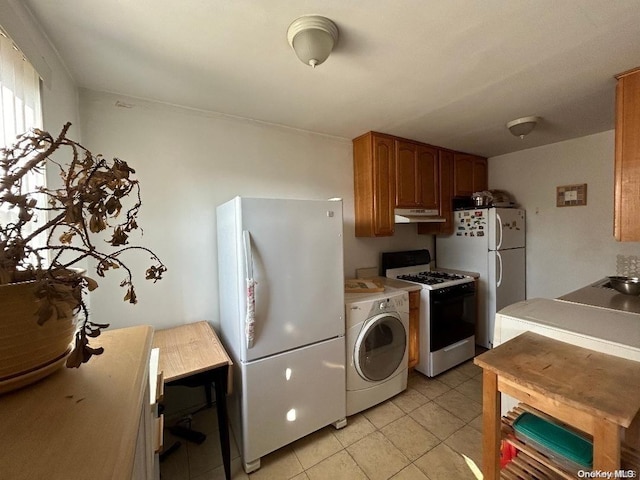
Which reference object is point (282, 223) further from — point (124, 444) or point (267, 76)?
point (124, 444)

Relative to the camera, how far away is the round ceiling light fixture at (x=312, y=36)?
1.18 m

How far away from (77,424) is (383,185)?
2.64 m

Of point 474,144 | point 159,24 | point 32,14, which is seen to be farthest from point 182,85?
point 474,144

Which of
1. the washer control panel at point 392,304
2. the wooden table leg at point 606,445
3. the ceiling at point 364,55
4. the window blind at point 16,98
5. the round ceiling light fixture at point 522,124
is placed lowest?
the wooden table leg at point 606,445

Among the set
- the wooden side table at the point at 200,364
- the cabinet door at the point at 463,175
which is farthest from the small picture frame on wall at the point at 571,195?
the wooden side table at the point at 200,364

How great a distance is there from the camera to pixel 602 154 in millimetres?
2701

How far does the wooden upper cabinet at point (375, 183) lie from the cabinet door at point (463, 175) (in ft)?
3.47

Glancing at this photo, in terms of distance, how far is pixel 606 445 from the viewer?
36.5 inches

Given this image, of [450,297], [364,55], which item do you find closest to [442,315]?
[450,297]

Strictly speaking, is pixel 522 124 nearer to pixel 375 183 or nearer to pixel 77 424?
pixel 375 183

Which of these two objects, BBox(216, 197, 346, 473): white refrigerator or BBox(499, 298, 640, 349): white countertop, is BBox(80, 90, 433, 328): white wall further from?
BBox(499, 298, 640, 349): white countertop

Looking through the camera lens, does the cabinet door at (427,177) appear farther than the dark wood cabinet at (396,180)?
Yes

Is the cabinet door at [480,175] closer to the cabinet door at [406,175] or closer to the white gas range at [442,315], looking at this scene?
the cabinet door at [406,175]

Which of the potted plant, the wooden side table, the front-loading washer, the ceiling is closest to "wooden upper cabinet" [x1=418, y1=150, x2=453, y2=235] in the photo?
the ceiling
